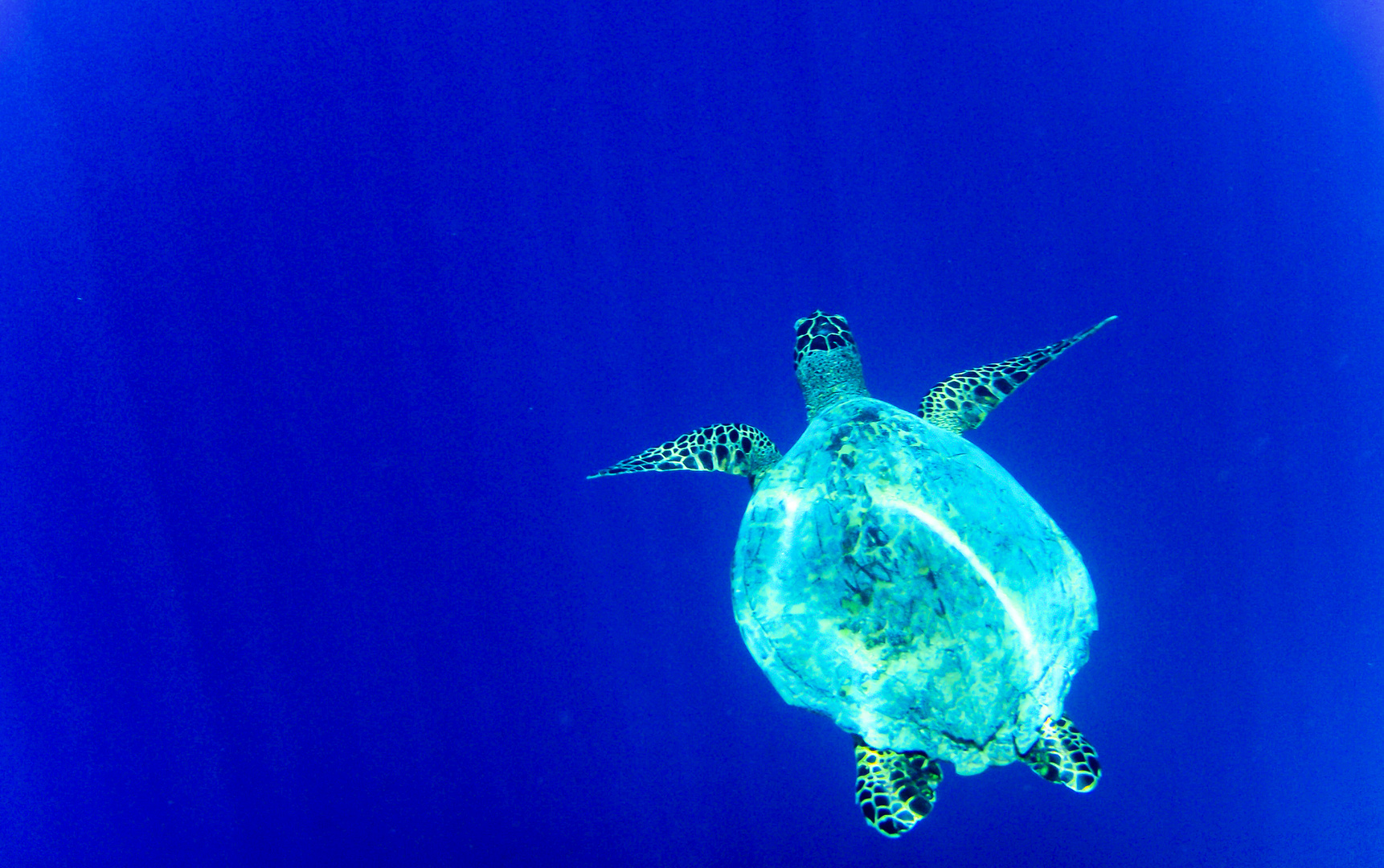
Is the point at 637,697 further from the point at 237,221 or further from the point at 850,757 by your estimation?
the point at 237,221

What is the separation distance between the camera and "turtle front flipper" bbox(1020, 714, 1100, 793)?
2582mm

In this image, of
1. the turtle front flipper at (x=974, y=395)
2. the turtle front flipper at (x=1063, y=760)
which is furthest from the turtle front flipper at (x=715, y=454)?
the turtle front flipper at (x=1063, y=760)

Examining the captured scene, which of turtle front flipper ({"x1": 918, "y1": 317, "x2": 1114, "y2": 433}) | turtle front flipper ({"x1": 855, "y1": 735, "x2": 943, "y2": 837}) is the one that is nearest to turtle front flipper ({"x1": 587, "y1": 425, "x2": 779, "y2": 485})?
turtle front flipper ({"x1": 918, "y1": 317, "x2": 1114, "y2": 433})

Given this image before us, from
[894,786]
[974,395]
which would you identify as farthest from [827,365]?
[894,786]

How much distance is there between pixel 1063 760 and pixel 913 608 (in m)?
1.03

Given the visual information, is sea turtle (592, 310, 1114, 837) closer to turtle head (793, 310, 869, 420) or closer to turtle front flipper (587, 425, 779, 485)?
turtle front flipper (587, 425, 779, 485)

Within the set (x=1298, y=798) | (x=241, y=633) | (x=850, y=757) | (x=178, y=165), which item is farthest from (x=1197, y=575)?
(x=178, y=165)

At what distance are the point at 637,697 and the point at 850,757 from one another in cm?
162

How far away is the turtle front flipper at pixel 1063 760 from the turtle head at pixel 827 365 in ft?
6.08

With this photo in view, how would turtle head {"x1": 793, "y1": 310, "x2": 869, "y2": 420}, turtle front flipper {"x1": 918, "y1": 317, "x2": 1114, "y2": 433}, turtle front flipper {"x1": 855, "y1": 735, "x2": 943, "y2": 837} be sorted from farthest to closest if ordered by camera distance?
turtle head {"x1": 793, "y1": 310, "x2": 869, "y2": 420} < turtle front flipper {"x1": 918, "y1": 317, "x2": 1114, "y2": 433} < turtle front flipper {"x1": 855, "y1": 735, "x2": 943, "y2": 837}

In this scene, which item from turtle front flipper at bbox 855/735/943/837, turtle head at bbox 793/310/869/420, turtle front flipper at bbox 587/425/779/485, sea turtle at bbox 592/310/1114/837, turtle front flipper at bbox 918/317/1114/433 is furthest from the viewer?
turtle head at bbox 793/310/869/420

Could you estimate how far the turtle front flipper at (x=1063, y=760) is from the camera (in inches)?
102

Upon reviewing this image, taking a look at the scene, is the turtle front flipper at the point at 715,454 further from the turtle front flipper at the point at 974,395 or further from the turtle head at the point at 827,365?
the turtle front flipper at the point at 974,395

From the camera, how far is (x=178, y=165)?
4516 millimetres
